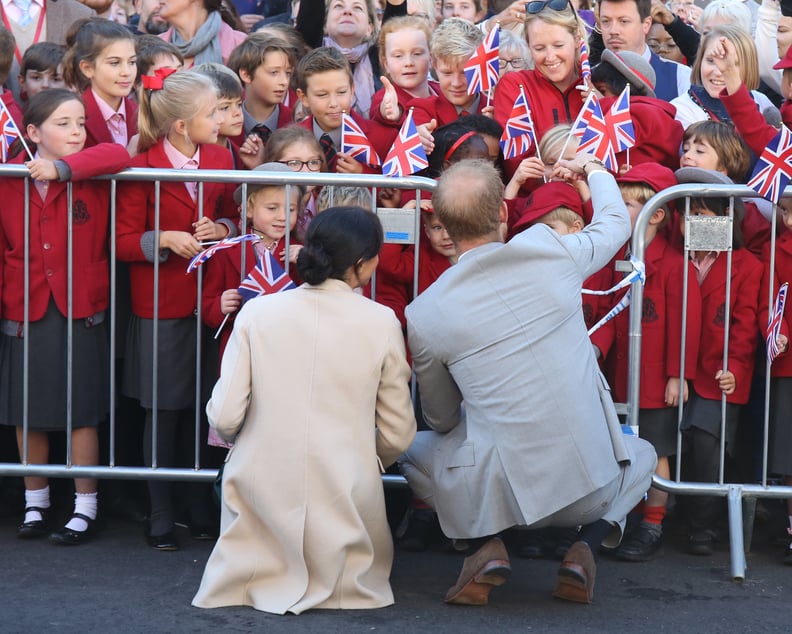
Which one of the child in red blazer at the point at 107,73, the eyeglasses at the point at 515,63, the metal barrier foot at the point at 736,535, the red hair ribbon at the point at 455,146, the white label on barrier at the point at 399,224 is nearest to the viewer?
the metal barrier foot at the point at 736,535

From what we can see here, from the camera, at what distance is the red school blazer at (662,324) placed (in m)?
6.08

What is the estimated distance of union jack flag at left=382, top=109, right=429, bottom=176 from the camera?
6270 mm

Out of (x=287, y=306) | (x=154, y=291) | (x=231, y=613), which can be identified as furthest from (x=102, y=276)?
(x=231, y=613)

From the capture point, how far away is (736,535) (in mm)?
5832

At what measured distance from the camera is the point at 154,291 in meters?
6.06

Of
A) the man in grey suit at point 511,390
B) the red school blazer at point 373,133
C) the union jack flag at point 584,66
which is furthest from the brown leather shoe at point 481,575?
the union jack flag at point 584,66

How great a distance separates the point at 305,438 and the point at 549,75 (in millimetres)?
2695

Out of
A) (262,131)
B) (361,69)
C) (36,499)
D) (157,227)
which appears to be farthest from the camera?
(361,69)

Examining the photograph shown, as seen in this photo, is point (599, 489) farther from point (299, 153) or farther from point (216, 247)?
point (299, 153)

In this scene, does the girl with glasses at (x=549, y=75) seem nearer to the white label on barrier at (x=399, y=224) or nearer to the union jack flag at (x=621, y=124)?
the union jack flag at (x=621, y=124)

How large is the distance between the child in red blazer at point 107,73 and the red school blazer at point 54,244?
0.71 metres

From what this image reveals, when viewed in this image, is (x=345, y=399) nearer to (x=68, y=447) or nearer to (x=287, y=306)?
(x=287, y=306)

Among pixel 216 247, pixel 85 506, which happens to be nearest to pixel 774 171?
pixel 216 247

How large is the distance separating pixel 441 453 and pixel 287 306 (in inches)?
33.5
